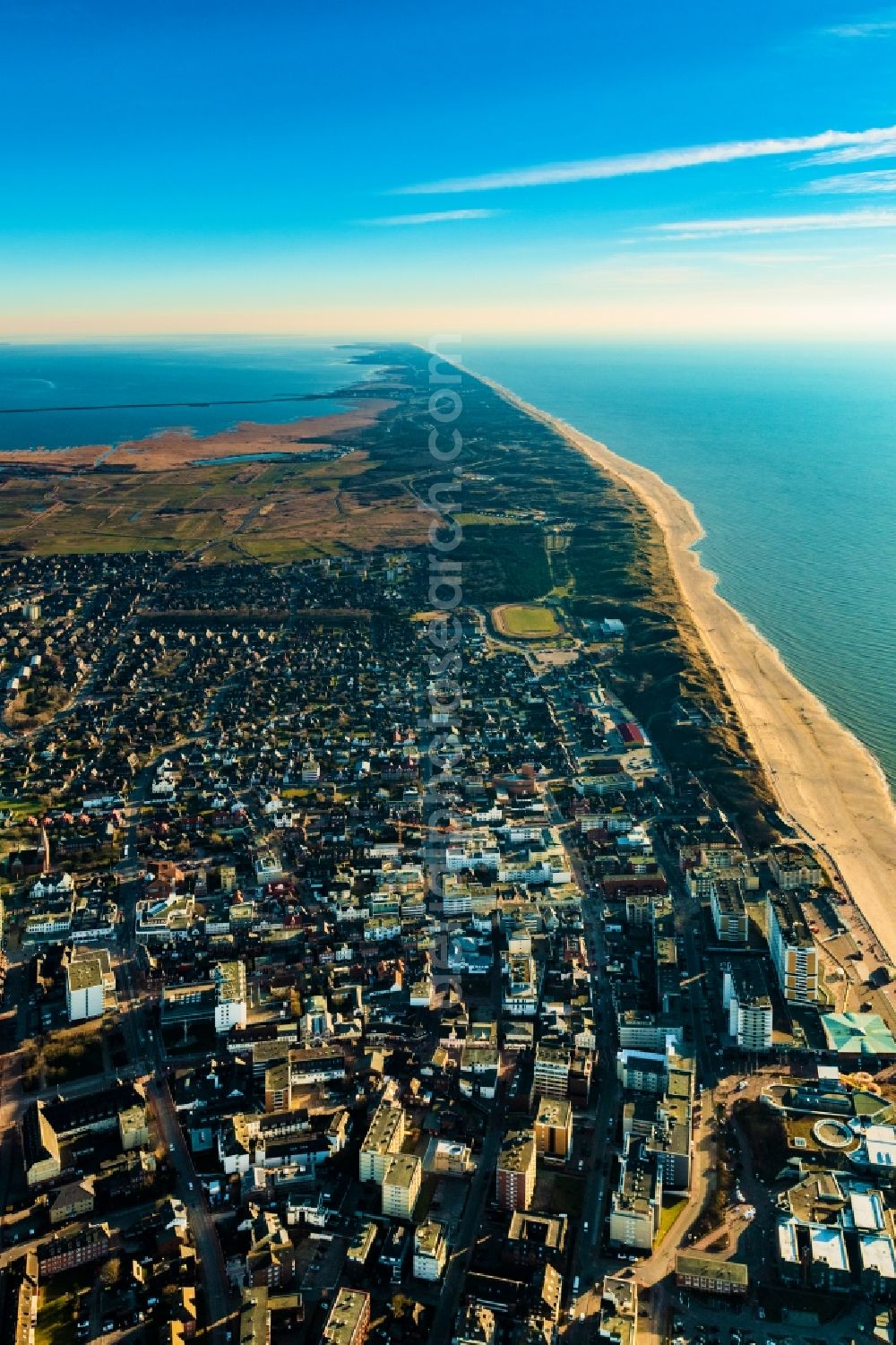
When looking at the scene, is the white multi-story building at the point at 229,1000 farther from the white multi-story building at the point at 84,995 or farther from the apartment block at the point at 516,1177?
the apartment block at the point at 516,1177

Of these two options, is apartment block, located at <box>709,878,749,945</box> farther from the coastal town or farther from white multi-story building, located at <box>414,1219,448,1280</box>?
white multi-story building, located at <box>414,1219,448,1280</box>

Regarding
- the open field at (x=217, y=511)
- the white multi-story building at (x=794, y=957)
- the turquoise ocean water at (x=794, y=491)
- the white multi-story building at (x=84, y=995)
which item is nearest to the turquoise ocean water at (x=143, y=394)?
the open field at (x=217, y=511)

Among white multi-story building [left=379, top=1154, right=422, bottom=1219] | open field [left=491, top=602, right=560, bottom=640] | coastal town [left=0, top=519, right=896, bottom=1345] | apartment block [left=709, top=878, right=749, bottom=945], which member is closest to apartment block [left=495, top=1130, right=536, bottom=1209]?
coastal town [left=0, top=519, right=896, bottom=1345]

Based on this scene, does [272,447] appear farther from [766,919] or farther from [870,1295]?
[870,1295]

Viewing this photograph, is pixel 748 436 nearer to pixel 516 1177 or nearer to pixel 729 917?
pixel 729 917

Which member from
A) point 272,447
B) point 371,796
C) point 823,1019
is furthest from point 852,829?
point 272,447

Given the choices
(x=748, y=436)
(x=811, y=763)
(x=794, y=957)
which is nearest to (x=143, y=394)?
(x=748, y=436)
